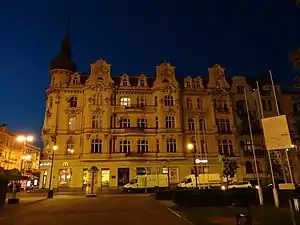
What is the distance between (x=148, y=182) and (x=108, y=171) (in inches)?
346

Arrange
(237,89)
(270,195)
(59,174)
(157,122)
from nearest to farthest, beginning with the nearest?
(270,195), (59,174), (157,122), (237,89)

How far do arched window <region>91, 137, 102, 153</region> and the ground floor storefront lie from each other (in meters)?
2.19

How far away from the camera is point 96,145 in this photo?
48.3 m

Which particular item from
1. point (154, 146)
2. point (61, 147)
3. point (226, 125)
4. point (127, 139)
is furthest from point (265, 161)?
point (61, 147)

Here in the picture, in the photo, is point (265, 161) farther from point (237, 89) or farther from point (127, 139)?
point (127, 139)

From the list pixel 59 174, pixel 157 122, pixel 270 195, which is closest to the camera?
pixel 270 195

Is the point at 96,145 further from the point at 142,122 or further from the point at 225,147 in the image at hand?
the point at 225,147

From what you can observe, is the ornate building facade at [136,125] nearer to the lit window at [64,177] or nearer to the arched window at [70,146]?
the arched window at [70,146]

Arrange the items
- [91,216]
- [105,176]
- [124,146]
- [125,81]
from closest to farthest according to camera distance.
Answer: [91,216]
[105,176]
[124,146]
[125,81]

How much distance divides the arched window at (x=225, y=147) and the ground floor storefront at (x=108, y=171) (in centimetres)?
699

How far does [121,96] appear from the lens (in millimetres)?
52250

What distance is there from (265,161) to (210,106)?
1456 centimetres

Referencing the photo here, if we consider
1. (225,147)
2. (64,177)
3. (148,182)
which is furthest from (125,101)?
(225,147)

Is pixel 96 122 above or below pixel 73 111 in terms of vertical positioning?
below
